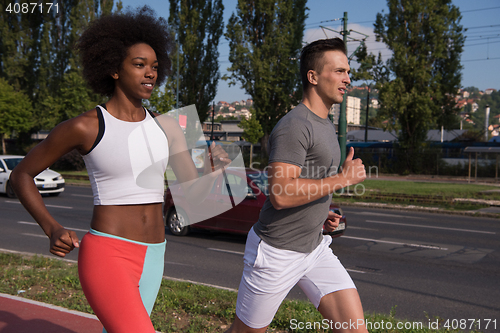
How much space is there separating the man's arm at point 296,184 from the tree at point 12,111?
3767 centimetres

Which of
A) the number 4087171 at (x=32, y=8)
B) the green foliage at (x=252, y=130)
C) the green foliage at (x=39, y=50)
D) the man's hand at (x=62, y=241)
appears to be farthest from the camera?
the green foliage at (x=39, y=50)

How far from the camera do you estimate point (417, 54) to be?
30516mm

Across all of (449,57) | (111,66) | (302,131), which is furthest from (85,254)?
(449,57)

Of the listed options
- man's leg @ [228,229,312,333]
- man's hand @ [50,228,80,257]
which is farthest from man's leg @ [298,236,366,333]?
man's hand @ [50,228,80,257]

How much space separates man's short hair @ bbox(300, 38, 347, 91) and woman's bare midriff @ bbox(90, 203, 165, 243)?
1140mm

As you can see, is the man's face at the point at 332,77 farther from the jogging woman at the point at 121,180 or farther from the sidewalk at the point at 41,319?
the sidewalk at the point at 41,319

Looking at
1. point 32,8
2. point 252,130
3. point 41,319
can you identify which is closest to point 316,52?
point 41,319

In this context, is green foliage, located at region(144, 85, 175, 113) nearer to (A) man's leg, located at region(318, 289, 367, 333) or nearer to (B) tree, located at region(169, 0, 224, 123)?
(B) tree, located at region(169, 0, 224, 123)

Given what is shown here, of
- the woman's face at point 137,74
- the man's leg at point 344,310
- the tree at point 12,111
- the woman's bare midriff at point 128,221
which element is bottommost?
the man's leg at point 344,310

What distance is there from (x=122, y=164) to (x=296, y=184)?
0.84m

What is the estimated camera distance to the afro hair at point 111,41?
2.28m

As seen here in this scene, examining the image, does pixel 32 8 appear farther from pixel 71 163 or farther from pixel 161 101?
pixel 161 101

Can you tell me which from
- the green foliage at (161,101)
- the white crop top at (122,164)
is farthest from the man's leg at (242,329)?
the green foliage at (161,101)

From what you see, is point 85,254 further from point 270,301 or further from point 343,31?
point 343,31
